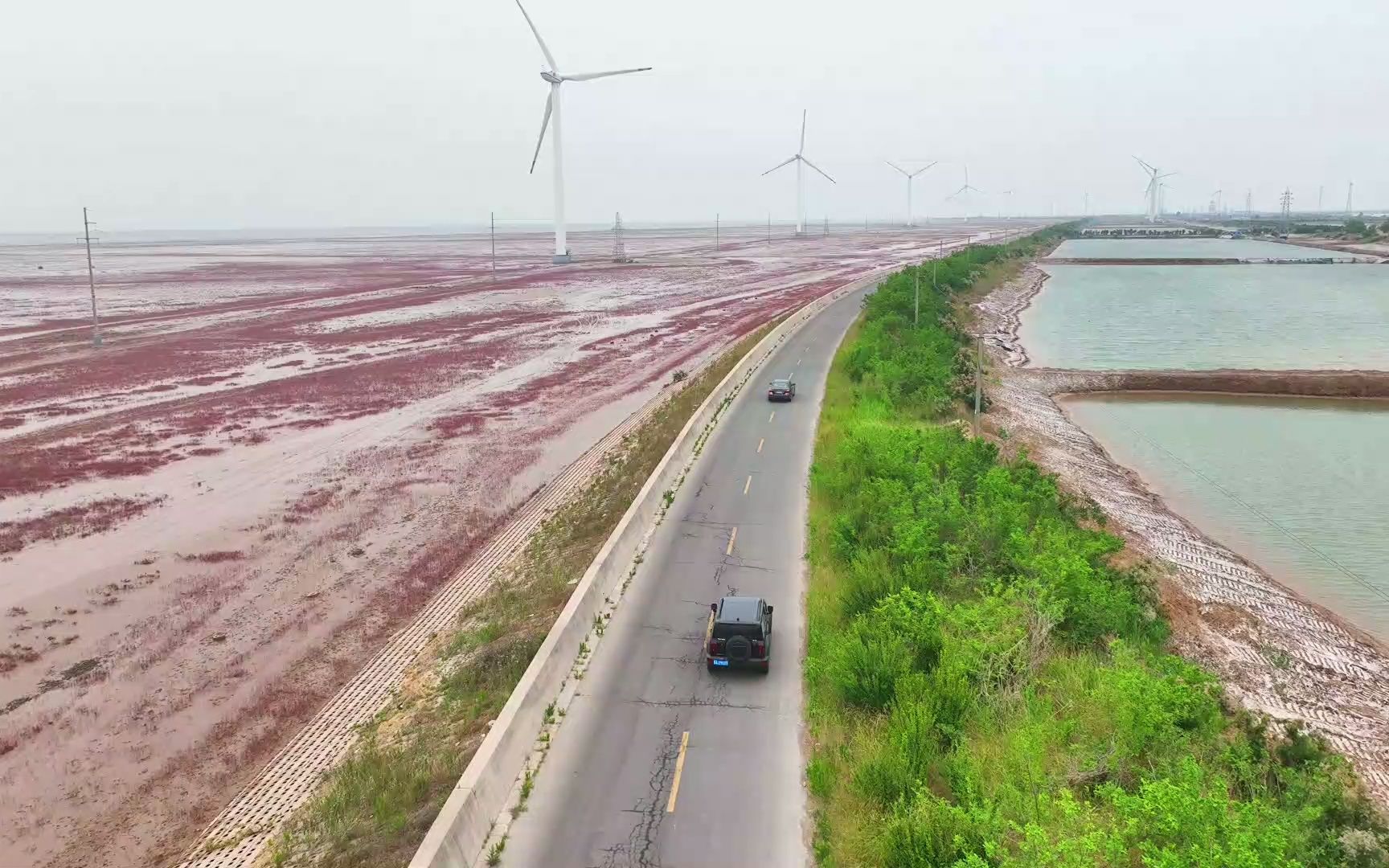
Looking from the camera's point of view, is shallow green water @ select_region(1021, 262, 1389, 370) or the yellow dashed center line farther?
shallow green water @ select_region(1021, 262, 1389, 370)

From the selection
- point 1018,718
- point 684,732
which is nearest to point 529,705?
point 684,732

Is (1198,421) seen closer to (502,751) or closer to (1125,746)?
(1125,746)

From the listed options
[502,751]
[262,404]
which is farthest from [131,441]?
[502,751]

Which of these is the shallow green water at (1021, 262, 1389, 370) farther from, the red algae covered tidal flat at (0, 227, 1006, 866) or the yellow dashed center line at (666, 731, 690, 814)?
the yellow dashed center line at (666, 731, 690, 814)

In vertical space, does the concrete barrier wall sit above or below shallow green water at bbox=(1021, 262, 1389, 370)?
below

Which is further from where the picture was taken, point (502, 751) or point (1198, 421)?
point (1198, 421)

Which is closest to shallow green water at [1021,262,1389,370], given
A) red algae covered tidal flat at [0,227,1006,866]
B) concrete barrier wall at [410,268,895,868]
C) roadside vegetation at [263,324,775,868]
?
red algae covered tidal flat at [0,227,1006,866]
